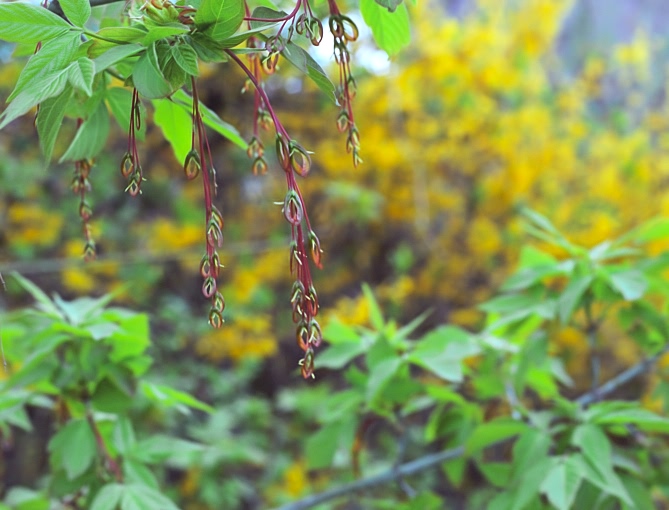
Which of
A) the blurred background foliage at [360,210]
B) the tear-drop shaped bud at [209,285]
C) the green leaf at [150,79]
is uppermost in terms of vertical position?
the green leaf at [150,79]

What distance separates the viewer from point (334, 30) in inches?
20.2

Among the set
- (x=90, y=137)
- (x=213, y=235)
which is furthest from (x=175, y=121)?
(x=213, y=235)

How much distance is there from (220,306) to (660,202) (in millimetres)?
2829

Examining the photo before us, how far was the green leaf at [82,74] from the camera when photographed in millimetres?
408

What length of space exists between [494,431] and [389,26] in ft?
1.71

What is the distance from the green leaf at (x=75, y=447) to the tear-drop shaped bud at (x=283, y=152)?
49 cm

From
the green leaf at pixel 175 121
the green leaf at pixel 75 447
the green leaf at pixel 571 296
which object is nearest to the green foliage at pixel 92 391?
the green leaf at pixel 75 447

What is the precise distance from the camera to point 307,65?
47cm

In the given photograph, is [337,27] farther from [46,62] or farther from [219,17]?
[46,62]

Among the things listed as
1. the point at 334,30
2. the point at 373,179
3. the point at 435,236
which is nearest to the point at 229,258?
the point at 373,179

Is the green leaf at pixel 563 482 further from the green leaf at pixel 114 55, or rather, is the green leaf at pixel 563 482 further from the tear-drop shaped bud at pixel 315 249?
the green leaf at pixel 114 55

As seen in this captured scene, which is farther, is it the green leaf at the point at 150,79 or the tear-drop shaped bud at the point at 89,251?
the tear-drop shaped bud at the point at 89,251

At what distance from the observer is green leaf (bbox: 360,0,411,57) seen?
0.62 metres

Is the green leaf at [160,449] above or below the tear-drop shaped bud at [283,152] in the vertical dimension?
below
